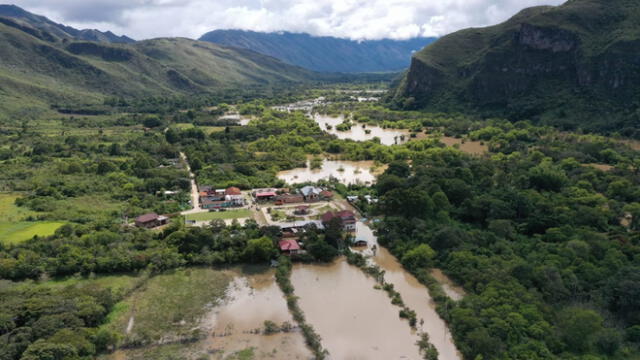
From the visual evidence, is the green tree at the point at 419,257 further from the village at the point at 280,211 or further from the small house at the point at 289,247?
the small house at the point at 289,247

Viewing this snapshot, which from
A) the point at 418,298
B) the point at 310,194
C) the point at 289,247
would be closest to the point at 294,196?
the point at 310,194

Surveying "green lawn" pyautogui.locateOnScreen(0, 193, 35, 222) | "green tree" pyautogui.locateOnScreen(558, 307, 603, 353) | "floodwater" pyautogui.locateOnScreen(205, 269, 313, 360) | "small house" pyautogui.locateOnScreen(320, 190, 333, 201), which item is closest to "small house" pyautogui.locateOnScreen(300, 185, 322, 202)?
"small house" pyautogui.locateOnScreen(320, 190, 333, 201)

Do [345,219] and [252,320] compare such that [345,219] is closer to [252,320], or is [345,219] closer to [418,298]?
[418,298]

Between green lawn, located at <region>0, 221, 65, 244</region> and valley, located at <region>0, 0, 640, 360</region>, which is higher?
green lawn, located at <region>0, 221, 65, 244</region>

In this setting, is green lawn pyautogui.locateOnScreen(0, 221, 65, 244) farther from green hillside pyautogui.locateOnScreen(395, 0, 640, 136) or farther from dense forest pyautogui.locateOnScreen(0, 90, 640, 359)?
green hillside pyautogui.locateOnScreen(395, 0, 640, 136)

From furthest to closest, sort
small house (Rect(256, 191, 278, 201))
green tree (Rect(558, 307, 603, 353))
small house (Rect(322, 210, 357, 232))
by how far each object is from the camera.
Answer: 1. small house (Rect(256, 191, 278, 201))
2. small house (Rect(322, 210, 357, 232))
3. green tree (Rect(558, 307, 603, 353))

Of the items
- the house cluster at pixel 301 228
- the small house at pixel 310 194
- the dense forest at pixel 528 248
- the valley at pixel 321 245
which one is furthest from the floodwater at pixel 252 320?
the small house at pixel 310 194

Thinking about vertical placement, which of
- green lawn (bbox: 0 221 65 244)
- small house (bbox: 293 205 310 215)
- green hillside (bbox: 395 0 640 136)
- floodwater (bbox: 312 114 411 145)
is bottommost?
floodwater (bbox: 312 114 411 145)
